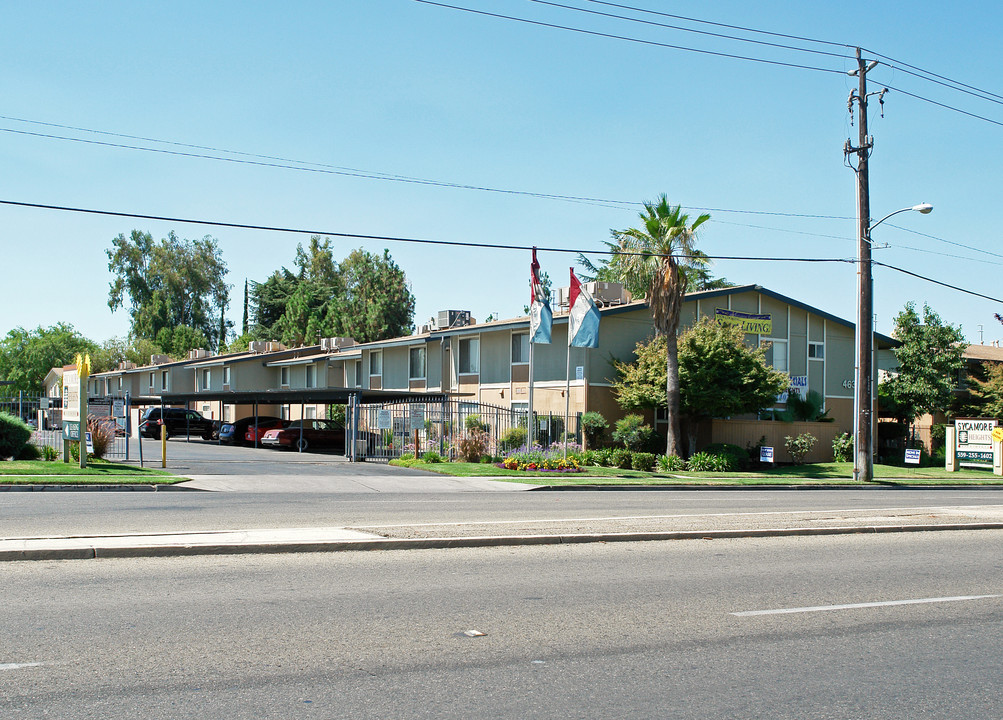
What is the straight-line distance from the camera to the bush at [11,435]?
23.8 metres

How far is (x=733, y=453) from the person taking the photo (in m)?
32.0

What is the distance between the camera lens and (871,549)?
1191 cm

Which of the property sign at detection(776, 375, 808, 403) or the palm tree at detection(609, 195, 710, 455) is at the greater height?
the palm tree at detection(609, 195, 710, 455)

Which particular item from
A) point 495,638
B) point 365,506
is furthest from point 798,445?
point 495,638

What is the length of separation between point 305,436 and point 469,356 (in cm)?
785

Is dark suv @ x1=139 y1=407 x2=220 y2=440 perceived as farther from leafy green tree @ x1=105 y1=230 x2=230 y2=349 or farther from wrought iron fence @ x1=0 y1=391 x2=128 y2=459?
leafy green tree @ x1=105 y1=230 x2=230 y2=349

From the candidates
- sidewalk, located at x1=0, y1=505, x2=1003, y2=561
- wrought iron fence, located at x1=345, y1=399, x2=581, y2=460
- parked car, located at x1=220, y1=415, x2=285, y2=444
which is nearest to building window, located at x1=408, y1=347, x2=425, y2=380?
parked car, located at x1=220, y1=415, x2=285, y2=444

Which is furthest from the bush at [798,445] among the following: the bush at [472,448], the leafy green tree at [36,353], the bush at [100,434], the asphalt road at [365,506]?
the leafy green tree at [36,353]

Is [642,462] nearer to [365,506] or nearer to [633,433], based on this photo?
[633,433]

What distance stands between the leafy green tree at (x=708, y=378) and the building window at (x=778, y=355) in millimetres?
5798

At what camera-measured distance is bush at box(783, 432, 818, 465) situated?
34.8 meters

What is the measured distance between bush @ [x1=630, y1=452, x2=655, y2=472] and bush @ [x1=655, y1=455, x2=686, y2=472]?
2.02ft

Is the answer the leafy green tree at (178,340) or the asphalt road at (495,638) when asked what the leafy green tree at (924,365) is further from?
the leafy green tree at (178,340)

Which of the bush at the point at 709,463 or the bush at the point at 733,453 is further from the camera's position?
the bush at the point at 733,453
